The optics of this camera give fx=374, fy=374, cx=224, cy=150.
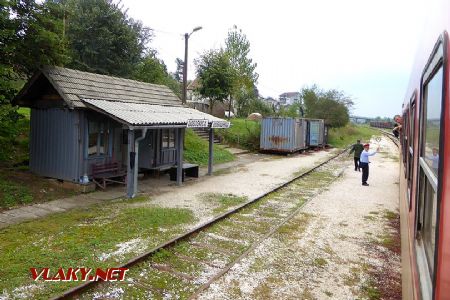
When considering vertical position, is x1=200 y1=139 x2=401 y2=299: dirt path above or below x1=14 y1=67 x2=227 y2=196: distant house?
below

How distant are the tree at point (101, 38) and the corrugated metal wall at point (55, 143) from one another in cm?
983

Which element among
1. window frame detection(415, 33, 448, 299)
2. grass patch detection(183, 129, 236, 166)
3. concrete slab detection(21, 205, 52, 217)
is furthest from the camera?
grass patch detection(183, 129, 236, 166)

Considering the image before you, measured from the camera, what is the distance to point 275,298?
5.12m

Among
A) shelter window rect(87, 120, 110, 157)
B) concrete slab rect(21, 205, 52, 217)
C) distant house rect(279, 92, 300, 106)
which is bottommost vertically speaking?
concrete slab rect(21, 205, 52, 217)

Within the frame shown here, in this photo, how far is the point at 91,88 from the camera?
1208cm

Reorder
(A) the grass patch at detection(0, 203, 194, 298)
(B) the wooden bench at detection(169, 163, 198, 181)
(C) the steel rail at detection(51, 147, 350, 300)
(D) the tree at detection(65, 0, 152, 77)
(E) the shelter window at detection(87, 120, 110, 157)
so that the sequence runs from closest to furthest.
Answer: (C) the steel rail at detection(51, 147, 350, 300) < (A) the grass patch at detection(0, 203, 194, 298) < (E) the shelter window at detection(87, 120, 110, 157) < (B) the wooden bench at detection(169, 163, 198, 181) < (D) the tree at detection(65, 0, 152, 77)

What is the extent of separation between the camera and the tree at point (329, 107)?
38750 millimetres

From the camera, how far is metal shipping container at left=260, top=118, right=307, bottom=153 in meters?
25.1

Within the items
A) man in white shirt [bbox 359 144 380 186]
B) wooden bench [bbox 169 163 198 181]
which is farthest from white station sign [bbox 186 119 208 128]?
man in white shirt [bbox 359 144 380 186]

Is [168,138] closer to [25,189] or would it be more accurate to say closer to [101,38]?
[25,189]

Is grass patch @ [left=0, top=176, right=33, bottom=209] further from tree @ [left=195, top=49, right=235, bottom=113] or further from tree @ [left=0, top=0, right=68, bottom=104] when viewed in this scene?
tree @ [left=195, top=49, right=235, bottom=113]

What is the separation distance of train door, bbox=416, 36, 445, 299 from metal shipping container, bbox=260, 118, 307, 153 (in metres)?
21.9

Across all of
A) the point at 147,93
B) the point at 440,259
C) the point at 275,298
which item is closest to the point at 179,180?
the point at 147,93

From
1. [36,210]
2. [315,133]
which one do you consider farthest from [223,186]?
[315,133]
